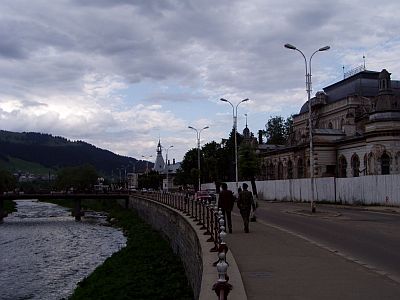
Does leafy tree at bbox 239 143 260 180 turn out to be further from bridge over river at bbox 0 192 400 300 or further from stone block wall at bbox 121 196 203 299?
bridge over river at bbox 0 192 400 300

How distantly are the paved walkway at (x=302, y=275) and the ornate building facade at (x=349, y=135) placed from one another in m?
43.7

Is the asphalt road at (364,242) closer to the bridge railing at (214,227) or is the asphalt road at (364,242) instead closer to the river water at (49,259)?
the bridge railing at (214,227)

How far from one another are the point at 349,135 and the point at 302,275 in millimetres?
64627

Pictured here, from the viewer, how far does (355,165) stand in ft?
213

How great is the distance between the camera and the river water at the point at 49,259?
2409 cm

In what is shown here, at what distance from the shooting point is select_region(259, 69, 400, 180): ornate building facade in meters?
57.0

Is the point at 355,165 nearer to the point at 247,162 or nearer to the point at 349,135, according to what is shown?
the point at 349,135

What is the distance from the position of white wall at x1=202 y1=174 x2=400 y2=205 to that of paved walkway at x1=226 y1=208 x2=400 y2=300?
1040 inches

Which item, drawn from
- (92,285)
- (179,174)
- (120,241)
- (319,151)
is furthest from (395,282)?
(179,174)

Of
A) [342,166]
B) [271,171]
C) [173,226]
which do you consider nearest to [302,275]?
[173,226]

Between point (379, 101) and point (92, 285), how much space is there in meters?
45.5

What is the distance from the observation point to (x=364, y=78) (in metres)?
79.5

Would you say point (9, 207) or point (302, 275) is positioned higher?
point (302, 275)

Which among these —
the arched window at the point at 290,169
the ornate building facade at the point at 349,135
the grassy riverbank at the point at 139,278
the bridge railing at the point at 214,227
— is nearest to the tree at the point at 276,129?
the ornate building facade at the point at 349,135
